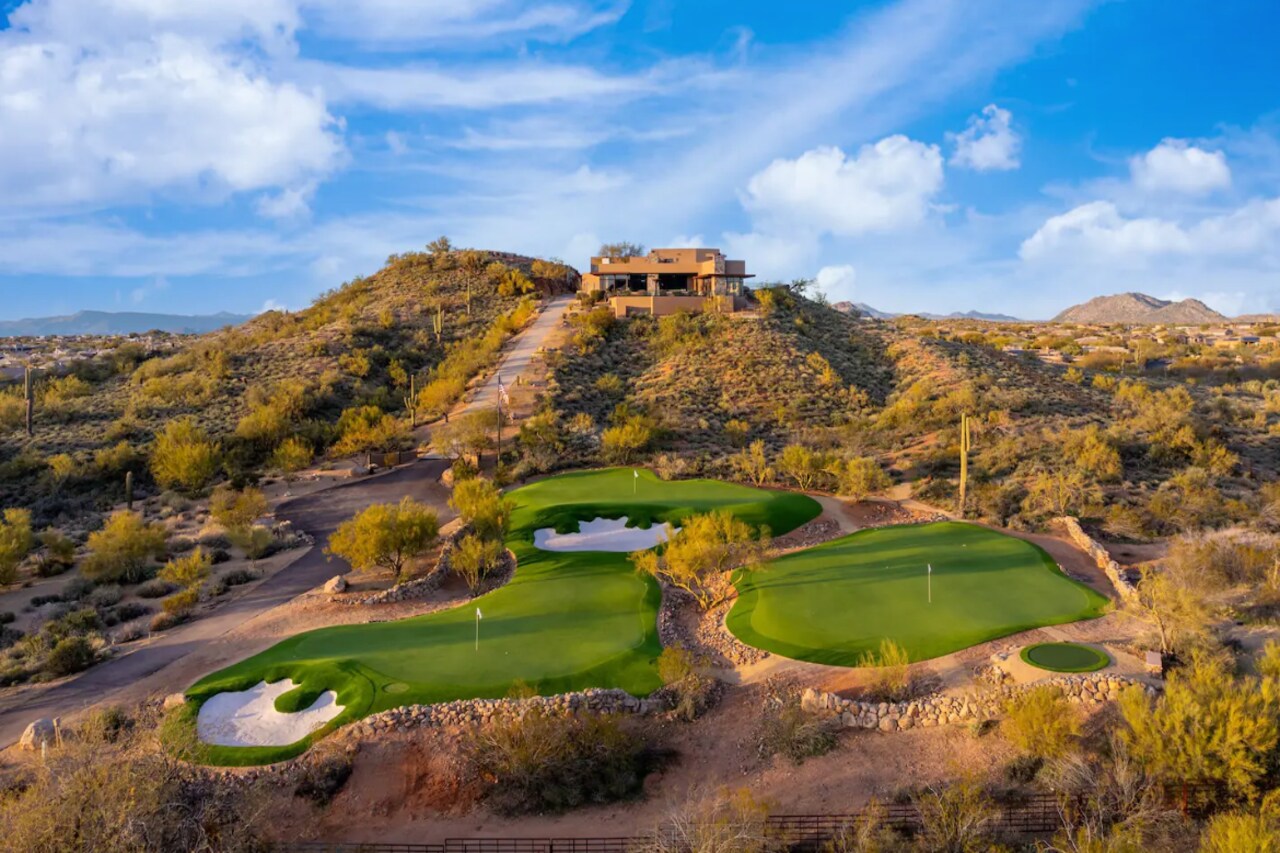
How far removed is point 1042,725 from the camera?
38.8ft

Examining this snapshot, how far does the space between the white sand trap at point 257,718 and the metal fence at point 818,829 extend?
2413mm

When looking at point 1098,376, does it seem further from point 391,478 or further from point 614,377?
point 391,478

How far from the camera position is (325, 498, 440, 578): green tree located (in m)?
19.9

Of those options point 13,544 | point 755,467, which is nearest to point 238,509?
point 13,544

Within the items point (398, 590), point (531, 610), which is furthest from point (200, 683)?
point (531, 610)

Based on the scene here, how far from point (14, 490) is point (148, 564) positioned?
1367 centimetres

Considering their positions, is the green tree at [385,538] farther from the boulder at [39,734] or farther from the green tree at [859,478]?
the green tree at [859,478]

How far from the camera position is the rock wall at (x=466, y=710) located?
12484mm

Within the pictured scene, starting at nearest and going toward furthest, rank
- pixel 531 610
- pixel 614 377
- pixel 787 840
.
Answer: pixel 787 840
pixel 531 610
pixel 614 377

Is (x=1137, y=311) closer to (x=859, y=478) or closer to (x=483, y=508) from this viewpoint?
(x=859, y=478)

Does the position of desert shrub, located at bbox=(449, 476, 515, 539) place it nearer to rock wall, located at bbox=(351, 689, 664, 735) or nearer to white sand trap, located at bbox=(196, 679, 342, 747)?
white sand trap, located at bbox=(196, 679, 342, 747)

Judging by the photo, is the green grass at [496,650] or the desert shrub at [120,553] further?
the desert shrub at [120,553]

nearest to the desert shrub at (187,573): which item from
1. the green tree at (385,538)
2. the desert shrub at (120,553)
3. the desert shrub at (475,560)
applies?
the desert shrub at (120,553)

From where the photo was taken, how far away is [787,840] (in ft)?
33.8
